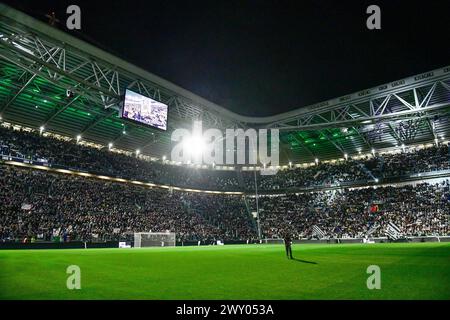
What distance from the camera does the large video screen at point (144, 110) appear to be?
27938 mm

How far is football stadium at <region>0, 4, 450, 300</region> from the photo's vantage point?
15906 mm

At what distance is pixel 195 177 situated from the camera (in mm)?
58938

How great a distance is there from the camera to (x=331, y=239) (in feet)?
149

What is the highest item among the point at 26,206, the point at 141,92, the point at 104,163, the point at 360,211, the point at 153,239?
the point at 141,92

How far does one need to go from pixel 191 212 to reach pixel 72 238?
21.2m

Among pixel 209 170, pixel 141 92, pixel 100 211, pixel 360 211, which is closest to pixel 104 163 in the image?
pixel 100 211

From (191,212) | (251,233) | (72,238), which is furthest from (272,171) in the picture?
(72,238)

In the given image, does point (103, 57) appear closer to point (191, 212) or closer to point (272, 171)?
point (191, 212)

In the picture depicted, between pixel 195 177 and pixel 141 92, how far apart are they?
27101mm

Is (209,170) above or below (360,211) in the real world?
above

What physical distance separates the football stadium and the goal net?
0.78ft

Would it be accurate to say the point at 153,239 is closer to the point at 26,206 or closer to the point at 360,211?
the point at 26,206

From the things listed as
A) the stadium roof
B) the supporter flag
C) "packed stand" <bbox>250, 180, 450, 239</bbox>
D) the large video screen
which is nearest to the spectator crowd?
the stadium roof

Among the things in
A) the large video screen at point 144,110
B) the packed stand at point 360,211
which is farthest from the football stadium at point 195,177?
the packed stand at point 360,211
